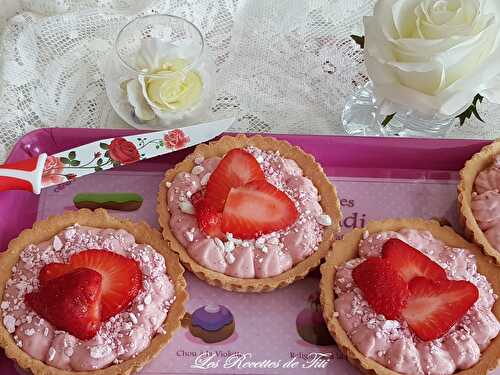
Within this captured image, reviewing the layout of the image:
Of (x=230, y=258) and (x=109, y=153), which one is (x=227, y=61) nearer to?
(x=109, y=153)

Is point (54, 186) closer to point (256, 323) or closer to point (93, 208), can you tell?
point (93, 208)

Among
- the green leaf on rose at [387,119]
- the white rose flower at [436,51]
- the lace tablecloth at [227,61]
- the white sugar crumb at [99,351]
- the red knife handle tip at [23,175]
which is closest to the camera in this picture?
the white sugar crumb at [99,351]

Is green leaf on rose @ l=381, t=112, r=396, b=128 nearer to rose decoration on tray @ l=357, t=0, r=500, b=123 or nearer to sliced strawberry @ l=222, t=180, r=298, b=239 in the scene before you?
rose decoration on tray @ l=357, t=0, r=500, b=123

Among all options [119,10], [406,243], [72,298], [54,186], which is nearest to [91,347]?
[72,298]

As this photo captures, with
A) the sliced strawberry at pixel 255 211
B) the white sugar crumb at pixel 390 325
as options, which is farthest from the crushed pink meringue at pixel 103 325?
the white sugar crumb at pixel 390 325

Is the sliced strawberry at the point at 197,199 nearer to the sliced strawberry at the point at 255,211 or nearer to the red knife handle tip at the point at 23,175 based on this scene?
the sliced strawberry at the point at 255,211

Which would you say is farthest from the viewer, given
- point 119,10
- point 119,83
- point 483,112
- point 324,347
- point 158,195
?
point 119,10
